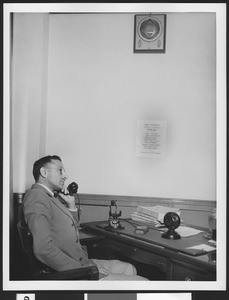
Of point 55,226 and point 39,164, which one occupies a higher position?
point 39,164

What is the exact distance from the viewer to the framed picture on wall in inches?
57.1

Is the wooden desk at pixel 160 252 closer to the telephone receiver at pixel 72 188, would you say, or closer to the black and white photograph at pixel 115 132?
the black and white photograph at pixel 115 132

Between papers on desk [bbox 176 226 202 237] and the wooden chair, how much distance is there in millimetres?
364

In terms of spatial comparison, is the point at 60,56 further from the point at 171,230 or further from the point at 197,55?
the point at 171,230

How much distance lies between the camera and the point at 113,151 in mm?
1482

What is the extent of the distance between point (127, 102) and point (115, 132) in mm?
134

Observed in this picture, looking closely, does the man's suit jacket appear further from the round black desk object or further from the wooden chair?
the round black desk object

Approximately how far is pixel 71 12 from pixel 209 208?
3.23 ft

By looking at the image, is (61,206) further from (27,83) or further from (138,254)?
(27,83)

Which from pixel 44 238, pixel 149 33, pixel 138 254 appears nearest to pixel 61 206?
pixel 44 238

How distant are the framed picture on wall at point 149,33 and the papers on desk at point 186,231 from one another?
730 mm

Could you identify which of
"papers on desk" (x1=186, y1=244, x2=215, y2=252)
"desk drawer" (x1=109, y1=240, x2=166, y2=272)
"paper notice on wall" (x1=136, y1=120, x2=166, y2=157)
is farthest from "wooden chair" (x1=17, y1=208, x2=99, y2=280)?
"paper notice on wall" (x1=136, y1=120, x2=166, y2=157)

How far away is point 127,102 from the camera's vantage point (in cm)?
148

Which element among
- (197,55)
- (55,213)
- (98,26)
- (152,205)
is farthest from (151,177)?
(98,26)
